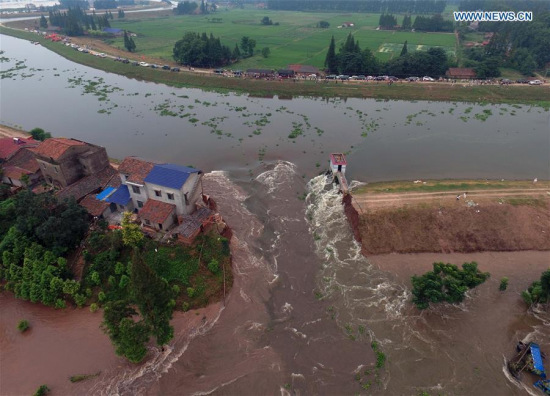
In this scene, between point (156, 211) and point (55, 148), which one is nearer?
point (156, 211)

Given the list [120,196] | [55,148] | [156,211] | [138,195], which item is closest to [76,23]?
[55,148]

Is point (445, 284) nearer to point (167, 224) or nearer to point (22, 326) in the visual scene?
point (167, 224)

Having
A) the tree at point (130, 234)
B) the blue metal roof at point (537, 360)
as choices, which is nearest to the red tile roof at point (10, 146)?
the tree at point (130, 234)

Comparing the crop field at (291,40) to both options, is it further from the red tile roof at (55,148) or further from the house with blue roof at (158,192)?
the house with blue roof at (158,192)

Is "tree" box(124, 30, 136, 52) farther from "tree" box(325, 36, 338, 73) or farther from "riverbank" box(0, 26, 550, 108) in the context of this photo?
"tree" box(325, 36, 338, 73)

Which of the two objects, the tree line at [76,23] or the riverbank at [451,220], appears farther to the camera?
the tree line at [76,23]

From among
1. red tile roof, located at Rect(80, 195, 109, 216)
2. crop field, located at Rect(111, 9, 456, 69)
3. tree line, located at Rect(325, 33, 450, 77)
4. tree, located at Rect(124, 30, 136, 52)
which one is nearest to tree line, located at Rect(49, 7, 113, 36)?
crop field, located at Rect(111, 9, 456, 69)

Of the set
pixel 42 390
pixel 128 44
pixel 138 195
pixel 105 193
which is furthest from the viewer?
pixel 128 44
